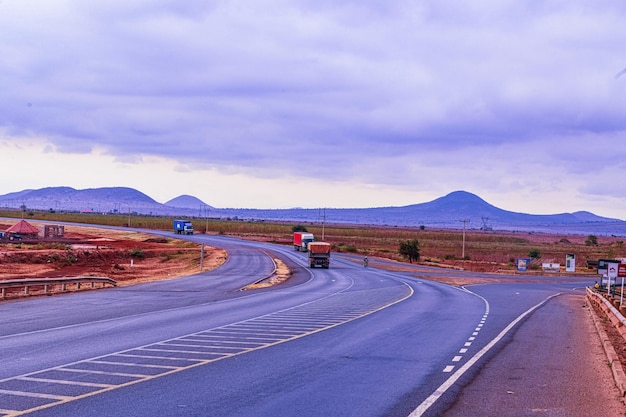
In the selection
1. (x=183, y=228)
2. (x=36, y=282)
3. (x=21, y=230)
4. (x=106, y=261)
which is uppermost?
(x=183, y=228)

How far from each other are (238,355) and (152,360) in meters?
1.94

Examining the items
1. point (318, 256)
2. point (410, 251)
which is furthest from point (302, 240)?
point (318, 256)

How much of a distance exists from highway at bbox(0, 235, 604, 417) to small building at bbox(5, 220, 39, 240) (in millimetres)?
74993

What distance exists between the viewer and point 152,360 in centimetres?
1483

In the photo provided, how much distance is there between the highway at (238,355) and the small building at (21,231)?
246 ft

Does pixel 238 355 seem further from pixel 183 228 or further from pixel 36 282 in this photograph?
pixel 183 228

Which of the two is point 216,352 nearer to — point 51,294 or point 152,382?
point 152,382

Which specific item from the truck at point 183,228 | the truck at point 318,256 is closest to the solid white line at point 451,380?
the truck at point 318,256

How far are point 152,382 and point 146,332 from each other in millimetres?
7419

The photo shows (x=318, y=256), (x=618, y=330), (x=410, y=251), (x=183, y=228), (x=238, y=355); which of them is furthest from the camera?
(x=183, y=228)

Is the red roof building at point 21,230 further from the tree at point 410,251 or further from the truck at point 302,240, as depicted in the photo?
the tree at point 410,251

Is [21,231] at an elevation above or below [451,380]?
below

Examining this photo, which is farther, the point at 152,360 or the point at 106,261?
the point at 106,261

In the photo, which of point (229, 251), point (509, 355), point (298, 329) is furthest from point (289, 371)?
point (229, 251)
